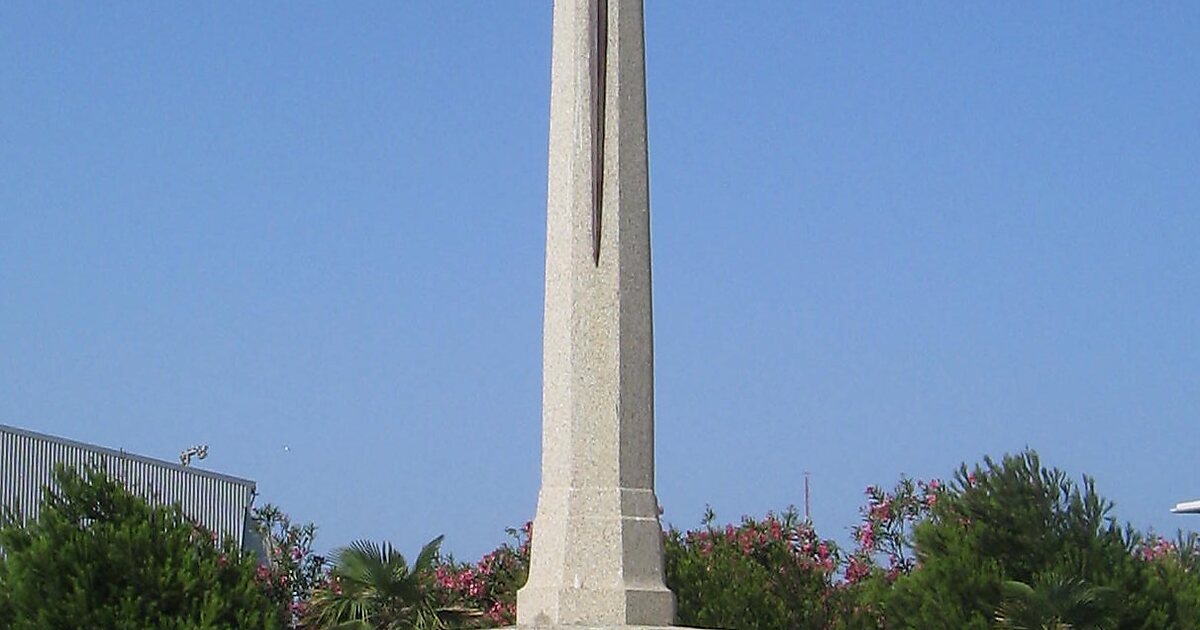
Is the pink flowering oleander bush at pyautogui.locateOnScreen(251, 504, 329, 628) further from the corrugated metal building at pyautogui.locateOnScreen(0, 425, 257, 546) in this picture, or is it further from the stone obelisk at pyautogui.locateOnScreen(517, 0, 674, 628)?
the stone obelisk at pyautogui.locateOnScreen(517, 0, 674, 628)

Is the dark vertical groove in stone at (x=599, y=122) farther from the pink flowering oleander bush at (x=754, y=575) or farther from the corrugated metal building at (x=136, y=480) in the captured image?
the corrugated metal building at (x=136, y=480)

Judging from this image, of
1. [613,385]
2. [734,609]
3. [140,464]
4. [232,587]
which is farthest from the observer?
[140,464]

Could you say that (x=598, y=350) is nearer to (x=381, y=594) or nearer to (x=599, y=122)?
(x=599, y=122)

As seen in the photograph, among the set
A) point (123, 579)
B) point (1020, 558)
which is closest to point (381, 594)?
point (123, 579)

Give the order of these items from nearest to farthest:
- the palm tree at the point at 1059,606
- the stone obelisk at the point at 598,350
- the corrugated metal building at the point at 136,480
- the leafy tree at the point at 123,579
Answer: the stone obelisk at the point at 598,350, the leafy tree at the point at 123,579, the palm tree at the point at 1059,606, the corrugated metal building at the point at 136,480

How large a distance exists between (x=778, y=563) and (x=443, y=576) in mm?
3511

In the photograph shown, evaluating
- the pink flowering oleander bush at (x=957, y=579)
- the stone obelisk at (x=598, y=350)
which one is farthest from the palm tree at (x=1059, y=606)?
the stone obelisk at (x=598, y=350)

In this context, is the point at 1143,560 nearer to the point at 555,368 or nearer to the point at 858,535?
the point at 555,368

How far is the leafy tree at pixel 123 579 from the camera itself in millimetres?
11758

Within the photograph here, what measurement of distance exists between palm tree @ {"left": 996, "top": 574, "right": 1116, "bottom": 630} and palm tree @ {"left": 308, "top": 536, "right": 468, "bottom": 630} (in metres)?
4.64

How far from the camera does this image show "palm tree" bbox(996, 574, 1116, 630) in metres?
12.2

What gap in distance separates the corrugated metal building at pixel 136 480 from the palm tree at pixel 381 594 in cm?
301

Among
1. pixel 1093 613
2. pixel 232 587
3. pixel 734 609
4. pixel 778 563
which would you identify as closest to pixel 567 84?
pixel 232 587

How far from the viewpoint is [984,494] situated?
13469 mm
